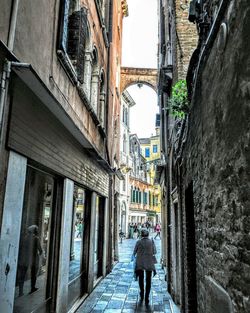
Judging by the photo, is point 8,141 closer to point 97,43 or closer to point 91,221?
point 91,221

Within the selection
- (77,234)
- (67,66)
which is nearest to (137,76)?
(77,234)

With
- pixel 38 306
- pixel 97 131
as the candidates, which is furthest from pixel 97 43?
pixel 38 306

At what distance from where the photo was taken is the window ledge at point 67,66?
→ 5621 millimetres

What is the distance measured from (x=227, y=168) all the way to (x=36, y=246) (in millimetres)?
3427

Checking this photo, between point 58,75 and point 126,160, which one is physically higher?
point 126,160

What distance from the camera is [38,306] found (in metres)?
4.99

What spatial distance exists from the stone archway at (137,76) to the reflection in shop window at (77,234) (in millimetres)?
13795

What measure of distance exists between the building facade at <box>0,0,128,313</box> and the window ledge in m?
0.02

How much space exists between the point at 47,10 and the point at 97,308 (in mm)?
6066

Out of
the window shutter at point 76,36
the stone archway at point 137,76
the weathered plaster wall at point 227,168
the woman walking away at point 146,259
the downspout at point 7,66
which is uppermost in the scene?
the stone archway at point 137,76

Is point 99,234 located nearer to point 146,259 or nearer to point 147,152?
point 146,259

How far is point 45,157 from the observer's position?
4.99 meters

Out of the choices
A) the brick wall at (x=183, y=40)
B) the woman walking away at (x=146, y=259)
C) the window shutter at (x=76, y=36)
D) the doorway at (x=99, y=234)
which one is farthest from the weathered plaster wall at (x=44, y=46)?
the doorway at (x=99, y=234)

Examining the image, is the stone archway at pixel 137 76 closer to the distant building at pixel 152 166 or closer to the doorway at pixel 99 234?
the doorway at pixel 99 234
